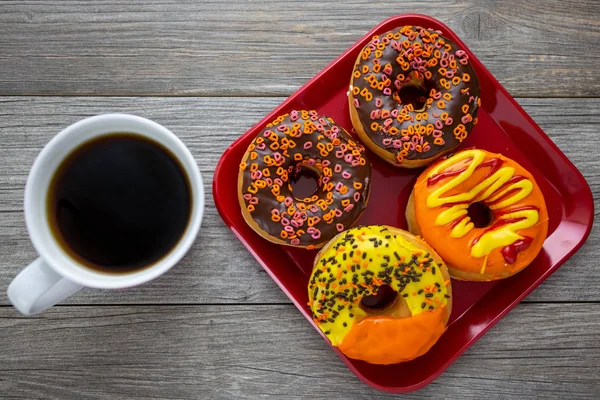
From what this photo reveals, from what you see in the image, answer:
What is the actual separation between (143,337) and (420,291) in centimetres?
67

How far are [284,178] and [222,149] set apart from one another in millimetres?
194

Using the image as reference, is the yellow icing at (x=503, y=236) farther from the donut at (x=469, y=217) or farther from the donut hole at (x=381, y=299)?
the donut hole at (x=381, y=299)

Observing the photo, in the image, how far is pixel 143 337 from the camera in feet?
4.49

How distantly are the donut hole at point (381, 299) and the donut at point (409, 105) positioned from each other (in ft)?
0.99

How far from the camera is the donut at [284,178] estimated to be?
125cm

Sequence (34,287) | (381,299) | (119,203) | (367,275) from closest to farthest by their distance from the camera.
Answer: (34,287) < (119,203) < (367,275) < (381,299)

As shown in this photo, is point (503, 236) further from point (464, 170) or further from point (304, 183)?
point (304, 183)

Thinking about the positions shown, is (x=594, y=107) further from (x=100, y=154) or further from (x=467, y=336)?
(x=100, y=154)

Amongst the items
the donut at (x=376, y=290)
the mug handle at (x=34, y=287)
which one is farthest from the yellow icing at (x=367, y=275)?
the mug handle at (x=34, y=287)

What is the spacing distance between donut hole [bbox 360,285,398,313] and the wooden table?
0.50 ft

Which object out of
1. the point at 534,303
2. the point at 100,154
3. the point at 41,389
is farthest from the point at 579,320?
the point at 41,389

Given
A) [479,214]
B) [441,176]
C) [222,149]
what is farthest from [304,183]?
[479,214]

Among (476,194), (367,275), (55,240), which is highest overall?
(55,240)

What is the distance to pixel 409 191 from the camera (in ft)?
4.53
